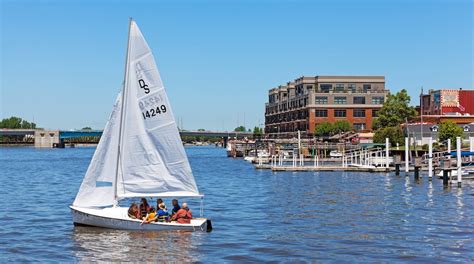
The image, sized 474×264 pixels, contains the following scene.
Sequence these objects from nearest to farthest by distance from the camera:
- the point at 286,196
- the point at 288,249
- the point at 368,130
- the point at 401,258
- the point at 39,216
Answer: the point at 401,258
the point at 288,249
the point at 39,216
the point at 286,196
the point at 368,130

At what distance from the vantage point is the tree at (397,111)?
15675 centimetres

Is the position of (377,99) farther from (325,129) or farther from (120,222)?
(120,222)

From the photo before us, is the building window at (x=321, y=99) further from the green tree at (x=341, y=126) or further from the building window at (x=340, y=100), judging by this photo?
the green tree at (x=341, y=126)

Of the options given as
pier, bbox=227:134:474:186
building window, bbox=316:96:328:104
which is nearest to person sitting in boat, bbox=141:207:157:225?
pier, bbox=227:134:474:186

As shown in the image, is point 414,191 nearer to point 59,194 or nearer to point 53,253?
point 59,194

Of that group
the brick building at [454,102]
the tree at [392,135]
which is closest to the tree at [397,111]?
the brick building at [454,102]

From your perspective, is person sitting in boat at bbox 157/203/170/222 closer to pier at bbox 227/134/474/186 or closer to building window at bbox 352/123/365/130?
pier at bbox 227/134/474/186

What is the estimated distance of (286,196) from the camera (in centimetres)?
6256

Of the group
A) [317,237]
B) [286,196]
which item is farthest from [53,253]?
[286,196]

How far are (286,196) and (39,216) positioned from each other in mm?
23498

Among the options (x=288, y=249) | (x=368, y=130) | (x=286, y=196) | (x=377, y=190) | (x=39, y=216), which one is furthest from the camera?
(x=368, y=130)

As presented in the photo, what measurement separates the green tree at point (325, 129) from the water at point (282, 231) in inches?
4365

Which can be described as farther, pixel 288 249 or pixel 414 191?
pixel 414 191

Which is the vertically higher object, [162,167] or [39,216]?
[162,167]
